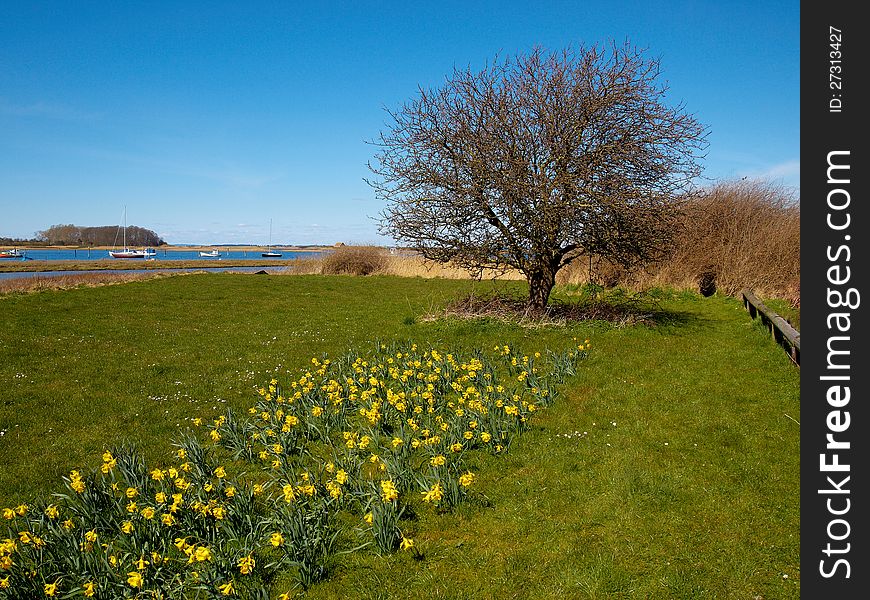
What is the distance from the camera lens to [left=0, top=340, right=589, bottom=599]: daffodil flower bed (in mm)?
3682

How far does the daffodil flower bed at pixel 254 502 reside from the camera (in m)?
3.68

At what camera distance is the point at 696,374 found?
27.9ft

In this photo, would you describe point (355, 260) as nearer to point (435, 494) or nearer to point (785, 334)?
point (785, 334)

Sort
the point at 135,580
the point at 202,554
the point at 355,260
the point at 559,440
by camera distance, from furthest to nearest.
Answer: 1. the point at 355,260
2. the point at 559,440
3. the point at 202,554
4. the point at 135,580

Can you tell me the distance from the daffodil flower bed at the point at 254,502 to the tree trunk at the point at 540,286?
20.6ft

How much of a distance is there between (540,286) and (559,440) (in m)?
7.64

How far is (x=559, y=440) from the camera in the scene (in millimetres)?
6000

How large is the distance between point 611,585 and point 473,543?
3.31 ft

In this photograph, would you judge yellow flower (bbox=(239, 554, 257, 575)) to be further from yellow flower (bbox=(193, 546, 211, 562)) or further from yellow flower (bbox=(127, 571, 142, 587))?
yellow flower (bbox=(127, 571, 142, 587))

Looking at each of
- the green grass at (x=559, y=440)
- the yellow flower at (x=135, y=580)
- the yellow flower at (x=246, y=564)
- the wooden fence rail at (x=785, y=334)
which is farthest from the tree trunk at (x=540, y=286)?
the yellow flower at (x=135, y=580)

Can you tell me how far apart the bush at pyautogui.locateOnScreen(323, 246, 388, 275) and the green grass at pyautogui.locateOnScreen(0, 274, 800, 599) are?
20394 mm

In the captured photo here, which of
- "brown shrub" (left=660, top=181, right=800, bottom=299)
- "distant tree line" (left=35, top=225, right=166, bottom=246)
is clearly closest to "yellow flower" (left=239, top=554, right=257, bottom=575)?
"brown shrub" (left=660, top=181, right=800, bottom=299)

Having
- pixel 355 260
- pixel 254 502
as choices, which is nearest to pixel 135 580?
pixel 254 502
